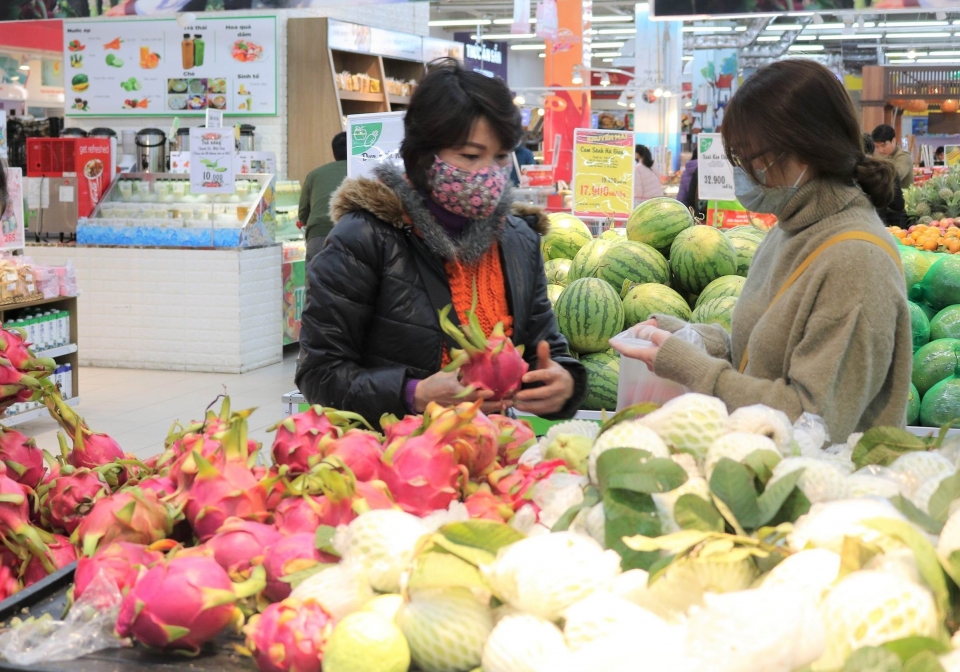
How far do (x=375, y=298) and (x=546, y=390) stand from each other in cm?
44

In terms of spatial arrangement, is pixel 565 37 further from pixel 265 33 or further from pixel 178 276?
pixel 178 276

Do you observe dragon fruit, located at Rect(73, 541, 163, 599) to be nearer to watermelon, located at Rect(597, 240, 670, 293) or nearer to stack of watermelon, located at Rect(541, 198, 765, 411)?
stack of watermelon, located at Rect(541, 198, 765, 411)

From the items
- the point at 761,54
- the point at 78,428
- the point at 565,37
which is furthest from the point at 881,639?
the point at 761,54

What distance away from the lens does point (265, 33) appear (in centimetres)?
1062

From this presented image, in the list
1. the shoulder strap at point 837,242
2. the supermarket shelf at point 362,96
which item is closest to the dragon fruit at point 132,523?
the shoulder strap at point 837,242

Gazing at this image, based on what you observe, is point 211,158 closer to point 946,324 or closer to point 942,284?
point 942,284

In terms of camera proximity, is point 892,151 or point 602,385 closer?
point 602,385

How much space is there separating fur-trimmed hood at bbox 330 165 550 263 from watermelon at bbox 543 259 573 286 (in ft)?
6.54

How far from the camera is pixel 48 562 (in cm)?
140

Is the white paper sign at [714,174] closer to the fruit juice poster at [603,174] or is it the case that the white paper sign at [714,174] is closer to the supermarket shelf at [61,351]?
the fruit juice poster at [603,174]

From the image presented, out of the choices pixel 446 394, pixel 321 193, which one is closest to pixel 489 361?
pixel 446 394

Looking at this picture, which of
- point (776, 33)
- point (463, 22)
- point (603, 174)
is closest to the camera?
point (603, 174)

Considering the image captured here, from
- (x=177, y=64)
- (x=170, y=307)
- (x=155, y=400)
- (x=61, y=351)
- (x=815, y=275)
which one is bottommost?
(x=155, y=400)

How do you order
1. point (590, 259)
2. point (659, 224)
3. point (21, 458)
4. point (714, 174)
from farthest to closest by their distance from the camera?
point (714, 174) → point (659, 224) → point (590, 259) → point (21, 458)
